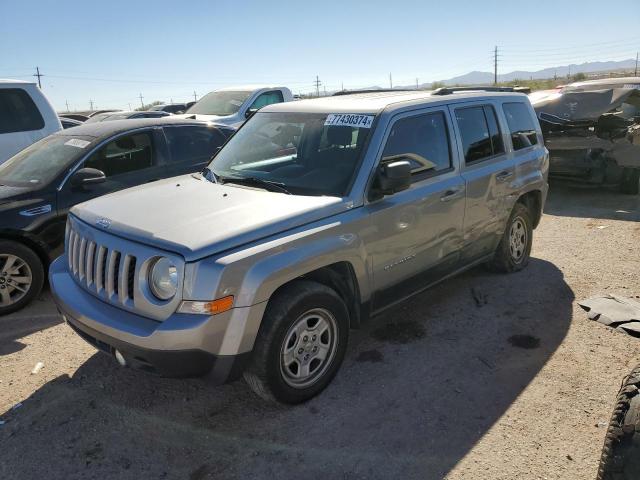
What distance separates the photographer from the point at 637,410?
229cm

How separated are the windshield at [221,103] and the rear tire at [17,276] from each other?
21.6 feet

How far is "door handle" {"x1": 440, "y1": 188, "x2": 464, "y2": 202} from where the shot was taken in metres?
4.18

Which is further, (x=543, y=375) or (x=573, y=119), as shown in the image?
(x=573, y=119)

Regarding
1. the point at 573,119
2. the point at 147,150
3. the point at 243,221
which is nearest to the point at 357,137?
the point at 243,221

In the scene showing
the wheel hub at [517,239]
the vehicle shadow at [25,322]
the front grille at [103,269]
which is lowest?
the vehicle shadow at [25,322]

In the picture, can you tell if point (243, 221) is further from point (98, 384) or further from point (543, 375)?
point (543, 375)

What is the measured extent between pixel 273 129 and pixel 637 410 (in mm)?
3172

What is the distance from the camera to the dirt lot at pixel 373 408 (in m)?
2.87

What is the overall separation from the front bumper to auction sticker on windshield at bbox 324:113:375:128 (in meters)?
1.74

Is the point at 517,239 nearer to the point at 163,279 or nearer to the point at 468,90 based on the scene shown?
the point at 468,90

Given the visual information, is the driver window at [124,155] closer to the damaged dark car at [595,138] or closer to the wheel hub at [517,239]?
the wheel hub at [517,239]

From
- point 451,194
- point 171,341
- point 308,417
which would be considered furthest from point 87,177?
point 451,194

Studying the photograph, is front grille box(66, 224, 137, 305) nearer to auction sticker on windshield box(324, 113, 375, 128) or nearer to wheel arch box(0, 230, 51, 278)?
wheel arch box(0, 230, 51, 278)

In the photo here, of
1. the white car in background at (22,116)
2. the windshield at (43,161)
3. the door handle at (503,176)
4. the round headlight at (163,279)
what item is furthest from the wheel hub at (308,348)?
the white car in background at (22,116)
